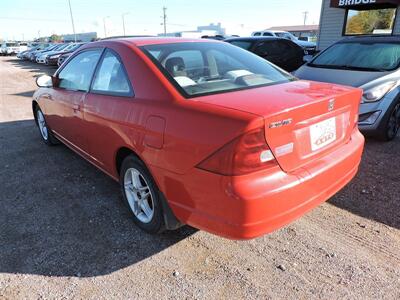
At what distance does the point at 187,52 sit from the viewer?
3053 mm

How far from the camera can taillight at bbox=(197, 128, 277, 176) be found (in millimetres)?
1946

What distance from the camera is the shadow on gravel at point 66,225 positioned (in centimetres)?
262

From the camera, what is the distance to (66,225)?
10.2 ft

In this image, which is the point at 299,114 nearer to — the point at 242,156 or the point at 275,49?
the point at 242,156

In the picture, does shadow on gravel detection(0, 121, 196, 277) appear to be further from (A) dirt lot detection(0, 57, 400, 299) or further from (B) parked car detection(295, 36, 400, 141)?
(B) parked car detection(295, 36, 400, 141)

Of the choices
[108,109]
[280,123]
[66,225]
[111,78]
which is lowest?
[66,225]

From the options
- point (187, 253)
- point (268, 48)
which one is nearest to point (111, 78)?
point (187, 253)

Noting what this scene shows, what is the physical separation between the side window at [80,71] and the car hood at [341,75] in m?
3.53

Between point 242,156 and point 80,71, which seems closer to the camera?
point 242,156

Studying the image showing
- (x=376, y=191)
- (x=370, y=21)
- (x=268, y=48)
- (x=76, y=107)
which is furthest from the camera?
(x=370, y=21)

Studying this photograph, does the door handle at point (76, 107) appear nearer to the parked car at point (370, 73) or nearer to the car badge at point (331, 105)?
the car badge at point (331, 105)

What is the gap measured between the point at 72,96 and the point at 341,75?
396 centimetres

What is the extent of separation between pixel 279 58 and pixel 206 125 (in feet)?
25.0

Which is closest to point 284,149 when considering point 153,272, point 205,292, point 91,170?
point 205,292
